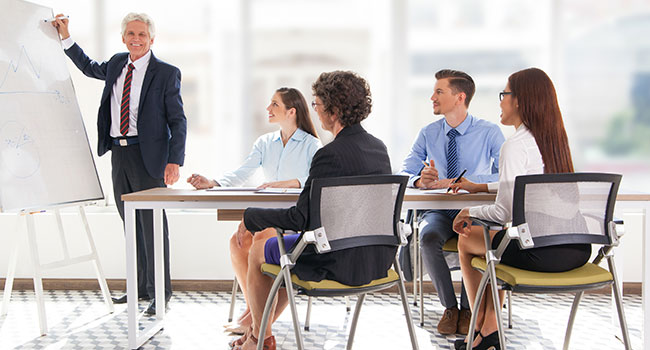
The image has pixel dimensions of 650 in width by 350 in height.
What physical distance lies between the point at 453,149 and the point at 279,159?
0.97 m

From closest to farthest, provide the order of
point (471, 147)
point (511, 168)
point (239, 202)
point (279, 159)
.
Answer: point (511, 168)
point (239, 202)
point (471, 147)
point (279, 159)

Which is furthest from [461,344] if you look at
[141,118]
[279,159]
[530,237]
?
[141,118]

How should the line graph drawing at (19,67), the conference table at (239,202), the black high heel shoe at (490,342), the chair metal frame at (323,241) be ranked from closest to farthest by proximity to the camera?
the chair metal frame at (323,241) → the conference table at (239,202) → the black high heel shoe at (490,342) → the line graph drawing at (19,67)

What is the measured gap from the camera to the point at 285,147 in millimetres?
3258

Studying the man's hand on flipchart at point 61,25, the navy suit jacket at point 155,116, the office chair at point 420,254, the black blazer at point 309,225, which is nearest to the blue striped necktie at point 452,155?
the office chair at point 420,254

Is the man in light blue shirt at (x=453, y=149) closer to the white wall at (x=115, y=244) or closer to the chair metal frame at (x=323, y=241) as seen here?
the chair metal frame at (x=323, y=241)

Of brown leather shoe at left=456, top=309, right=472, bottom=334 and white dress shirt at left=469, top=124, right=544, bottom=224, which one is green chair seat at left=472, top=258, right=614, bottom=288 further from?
brown leather shoe at left=456, top=309, right=472, bottom=334

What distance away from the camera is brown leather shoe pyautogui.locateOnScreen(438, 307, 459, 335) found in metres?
2.98

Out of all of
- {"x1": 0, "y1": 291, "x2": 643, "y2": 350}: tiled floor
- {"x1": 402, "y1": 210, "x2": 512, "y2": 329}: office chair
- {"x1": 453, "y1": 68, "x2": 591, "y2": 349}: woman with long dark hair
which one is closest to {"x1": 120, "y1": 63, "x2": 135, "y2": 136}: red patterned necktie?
{"x1": 0, "y1": 291, "x2": 643, "y2": 350}: tiled floor

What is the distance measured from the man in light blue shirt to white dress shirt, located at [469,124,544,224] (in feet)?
2.34

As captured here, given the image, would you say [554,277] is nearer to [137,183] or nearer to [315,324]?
[315,324]

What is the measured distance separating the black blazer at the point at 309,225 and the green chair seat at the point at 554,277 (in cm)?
46

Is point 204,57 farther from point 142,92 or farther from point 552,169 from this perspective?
point 552,169

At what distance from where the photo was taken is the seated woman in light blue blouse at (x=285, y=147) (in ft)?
10.6
